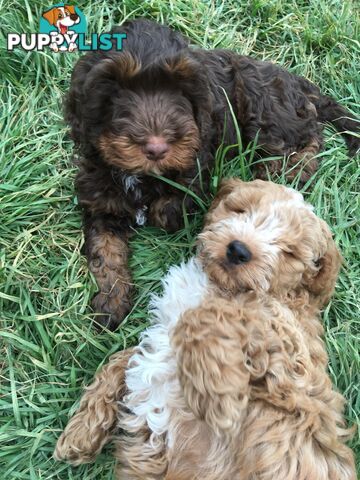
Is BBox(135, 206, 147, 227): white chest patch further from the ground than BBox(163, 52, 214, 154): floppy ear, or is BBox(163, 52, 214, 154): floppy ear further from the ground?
BBox(163, 52, 214, 154): floppy ear

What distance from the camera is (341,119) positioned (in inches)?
176

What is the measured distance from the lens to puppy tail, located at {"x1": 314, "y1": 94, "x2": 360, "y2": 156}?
4.43m

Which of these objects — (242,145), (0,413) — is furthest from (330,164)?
(0,413)

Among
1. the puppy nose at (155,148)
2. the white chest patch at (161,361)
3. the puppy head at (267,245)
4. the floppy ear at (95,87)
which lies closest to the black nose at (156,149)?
the puppy nose at (155,148)

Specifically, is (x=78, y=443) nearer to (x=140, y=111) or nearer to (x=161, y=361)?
(x=161, y=361)

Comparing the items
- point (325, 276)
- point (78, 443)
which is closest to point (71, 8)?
point (325, 276)

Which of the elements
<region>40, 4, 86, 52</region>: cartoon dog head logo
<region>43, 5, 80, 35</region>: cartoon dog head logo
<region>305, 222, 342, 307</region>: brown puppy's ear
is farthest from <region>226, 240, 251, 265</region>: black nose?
<region>43, 5, 80, 35</region>: cartoon dog head logo

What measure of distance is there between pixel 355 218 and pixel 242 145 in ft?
3.37

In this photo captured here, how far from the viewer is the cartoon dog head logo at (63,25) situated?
440 centimetres

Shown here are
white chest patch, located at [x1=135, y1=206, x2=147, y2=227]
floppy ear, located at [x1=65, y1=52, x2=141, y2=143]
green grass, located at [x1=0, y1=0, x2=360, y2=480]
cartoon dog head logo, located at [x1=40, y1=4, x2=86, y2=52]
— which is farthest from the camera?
cartoon dog head logo, located at [x1=40, y1=4, x2=86, y2=52]

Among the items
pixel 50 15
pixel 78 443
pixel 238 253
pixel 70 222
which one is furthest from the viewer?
pixel 50 15

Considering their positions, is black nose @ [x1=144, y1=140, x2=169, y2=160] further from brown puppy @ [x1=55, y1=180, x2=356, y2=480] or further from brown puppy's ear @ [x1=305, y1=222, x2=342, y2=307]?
brown puppy's ear @ [x1=305, y1=222, x2=342, y2=307]

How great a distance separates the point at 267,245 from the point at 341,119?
1924 mm

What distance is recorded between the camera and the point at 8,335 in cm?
350
